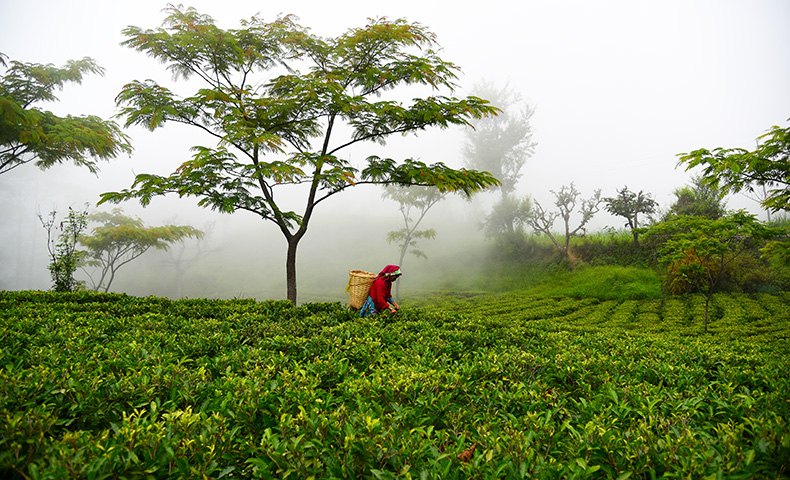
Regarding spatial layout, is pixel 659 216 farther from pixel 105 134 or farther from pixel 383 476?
pixel 105 134

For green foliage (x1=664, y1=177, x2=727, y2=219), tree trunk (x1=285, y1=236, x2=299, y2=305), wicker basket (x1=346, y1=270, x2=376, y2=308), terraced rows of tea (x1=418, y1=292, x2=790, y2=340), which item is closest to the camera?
wicker basket (x1=346, y1=270, x2=376, y2=308)

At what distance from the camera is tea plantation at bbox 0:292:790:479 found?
135 centimetres

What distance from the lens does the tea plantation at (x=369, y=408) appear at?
135cm

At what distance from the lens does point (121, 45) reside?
7379 millimetres

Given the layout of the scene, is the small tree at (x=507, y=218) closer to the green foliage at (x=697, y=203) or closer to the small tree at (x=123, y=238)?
the green foliage at (x=697, y=203)

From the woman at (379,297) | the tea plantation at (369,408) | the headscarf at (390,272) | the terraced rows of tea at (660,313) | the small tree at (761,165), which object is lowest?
the terraced rows of tea at (660,313)

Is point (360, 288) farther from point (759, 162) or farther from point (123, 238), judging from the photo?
point (123, 238)

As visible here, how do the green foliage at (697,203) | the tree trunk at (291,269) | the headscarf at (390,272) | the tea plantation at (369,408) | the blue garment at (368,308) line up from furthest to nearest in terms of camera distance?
the green foliage at (697,203) → the tree trunk at (291,269) → the headscarf at (390,272) → the blue garment at (368,308) → the tea plantation at (369,408)

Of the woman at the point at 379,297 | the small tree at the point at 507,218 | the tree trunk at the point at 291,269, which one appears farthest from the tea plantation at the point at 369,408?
the small tree at the point at 507,218

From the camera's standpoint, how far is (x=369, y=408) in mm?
1929

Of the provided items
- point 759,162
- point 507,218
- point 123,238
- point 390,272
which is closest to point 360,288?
point 390,272

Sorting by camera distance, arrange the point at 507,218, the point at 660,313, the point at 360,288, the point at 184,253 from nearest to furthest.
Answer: the point at 360,288
the point at 660,313
the point at 507,218
the point at 184,253

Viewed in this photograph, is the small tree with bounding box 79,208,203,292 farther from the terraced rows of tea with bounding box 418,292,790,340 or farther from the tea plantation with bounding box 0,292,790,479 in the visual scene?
the tea plantation with bounding box 0,292,790,479

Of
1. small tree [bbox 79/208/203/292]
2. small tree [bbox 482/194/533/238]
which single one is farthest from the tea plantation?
small tree [bbox 482/194/533/238]
